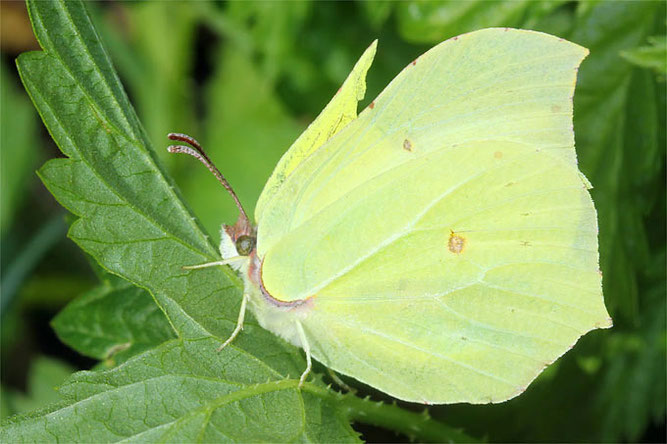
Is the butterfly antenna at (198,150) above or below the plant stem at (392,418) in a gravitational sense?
above

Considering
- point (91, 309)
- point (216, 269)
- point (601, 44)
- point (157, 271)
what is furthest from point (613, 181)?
point (91, 309)

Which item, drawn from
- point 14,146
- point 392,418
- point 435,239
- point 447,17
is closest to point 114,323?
point 392,418

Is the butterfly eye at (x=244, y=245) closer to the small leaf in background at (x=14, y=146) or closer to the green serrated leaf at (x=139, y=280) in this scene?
the green serrated leaf at (x=139, y=280)

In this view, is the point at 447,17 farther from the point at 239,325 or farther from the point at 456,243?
the point at 239,325

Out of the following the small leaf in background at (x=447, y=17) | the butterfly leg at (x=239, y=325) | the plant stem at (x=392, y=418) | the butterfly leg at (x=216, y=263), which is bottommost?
the plant stem at (x=392, y=418)

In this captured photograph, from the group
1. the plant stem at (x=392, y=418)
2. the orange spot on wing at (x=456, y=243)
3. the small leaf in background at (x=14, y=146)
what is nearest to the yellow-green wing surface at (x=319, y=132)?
the orange spot on wing at (x=456, y=243)

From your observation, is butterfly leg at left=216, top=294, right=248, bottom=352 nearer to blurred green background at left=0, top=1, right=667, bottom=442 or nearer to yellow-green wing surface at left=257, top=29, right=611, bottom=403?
yellow-green wing surface at left=257, top=29, right=611, bottom=403

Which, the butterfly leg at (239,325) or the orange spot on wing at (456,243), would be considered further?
the orange spot on wing at (456,243)

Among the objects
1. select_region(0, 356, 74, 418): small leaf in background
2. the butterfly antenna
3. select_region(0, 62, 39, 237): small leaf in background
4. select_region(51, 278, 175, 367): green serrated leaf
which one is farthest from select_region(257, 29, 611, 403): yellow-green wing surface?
select_region(0, 62, 39, 237): small leaf in background
